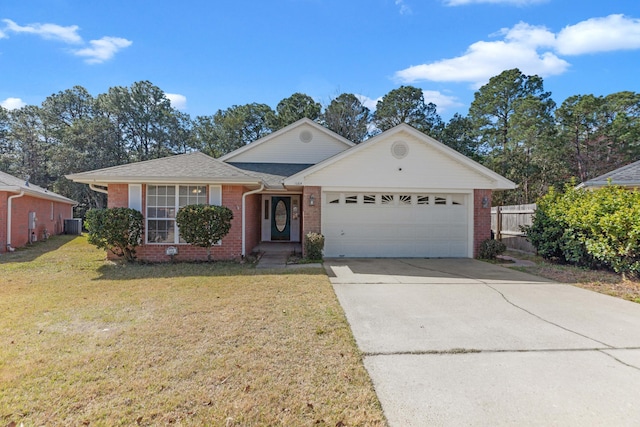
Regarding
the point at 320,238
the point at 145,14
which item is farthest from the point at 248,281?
the point at 145,14

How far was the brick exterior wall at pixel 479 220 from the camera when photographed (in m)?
11.3

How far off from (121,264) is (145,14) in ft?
24.8

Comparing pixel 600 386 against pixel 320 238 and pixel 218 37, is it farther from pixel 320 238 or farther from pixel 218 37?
pixel 218 37

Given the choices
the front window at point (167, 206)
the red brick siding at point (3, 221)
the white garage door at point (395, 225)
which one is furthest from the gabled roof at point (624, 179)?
the red brick siding at point (3, 221)

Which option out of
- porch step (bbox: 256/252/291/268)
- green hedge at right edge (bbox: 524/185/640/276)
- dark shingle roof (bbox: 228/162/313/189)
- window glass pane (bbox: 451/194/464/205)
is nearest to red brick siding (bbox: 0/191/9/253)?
dark shingle roof (bbox: 228/162/313/189)

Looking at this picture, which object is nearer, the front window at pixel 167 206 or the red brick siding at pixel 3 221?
the front window at pixel 167 206

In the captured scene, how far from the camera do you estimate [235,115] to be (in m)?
35.2

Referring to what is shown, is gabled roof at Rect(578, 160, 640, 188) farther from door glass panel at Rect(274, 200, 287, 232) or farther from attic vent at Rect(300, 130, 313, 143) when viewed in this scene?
door glass panel at Rect(274, 200, 287, 232)

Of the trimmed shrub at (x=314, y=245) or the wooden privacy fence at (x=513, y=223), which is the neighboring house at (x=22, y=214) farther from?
the wooden privacy fence at (x=513, y=223)

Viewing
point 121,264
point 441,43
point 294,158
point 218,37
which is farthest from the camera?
point 294,158

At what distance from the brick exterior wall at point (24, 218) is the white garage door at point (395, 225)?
11953 millimetres

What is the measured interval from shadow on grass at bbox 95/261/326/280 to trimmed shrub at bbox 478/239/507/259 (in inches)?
223

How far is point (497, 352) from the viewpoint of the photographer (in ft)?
13.1

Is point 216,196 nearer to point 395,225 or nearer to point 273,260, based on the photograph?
point 273,260
